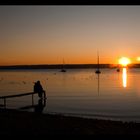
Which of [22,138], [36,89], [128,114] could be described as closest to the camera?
[22,138]

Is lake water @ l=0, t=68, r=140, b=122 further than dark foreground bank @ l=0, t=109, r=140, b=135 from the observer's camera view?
Yes

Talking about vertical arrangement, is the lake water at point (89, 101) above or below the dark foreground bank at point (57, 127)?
below

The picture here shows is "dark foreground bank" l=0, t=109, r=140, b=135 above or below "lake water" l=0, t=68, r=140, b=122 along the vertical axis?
above

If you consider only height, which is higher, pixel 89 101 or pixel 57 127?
pixel 57 127

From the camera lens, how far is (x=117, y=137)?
2416mm

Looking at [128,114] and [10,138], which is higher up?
[10,138]

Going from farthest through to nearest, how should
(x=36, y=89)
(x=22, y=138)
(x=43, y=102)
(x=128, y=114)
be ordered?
1. (x=43, y=102)
2. (x=36, y=89)
3. (x=128, y=114)
4. (x=22, y=138)

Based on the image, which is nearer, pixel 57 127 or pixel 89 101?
pixel 57 127

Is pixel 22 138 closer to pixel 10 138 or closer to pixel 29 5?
pixel 10 138

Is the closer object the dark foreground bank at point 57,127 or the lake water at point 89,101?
the dark foreground bank at point 57,127
